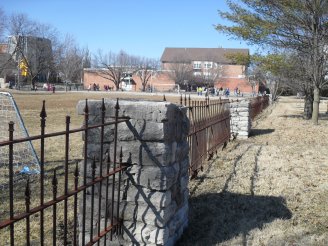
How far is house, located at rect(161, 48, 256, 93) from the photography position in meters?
87.9

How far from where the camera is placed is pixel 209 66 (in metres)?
94.7

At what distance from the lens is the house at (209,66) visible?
8794cm

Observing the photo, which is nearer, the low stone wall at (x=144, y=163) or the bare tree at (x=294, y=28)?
the low stone wall at (x=144, y=163)

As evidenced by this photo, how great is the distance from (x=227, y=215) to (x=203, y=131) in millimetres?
3001

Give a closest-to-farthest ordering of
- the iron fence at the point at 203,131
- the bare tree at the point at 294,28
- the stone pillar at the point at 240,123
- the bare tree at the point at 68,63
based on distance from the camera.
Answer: the iron fence at the point at 203,131, the stone pillar at the point at 240,123, the bare tree at the point at 294,28, the bare tree at the point at 68,63

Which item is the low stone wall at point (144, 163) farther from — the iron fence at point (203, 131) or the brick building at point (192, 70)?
the brick building at point (192, 70)

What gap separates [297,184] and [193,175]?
5.30ft

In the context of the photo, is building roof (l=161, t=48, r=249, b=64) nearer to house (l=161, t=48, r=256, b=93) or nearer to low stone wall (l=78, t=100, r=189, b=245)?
house (l=161, t=48, r=256, b=93)

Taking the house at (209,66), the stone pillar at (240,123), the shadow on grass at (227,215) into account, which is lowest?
the shadow on grass at (227,215)

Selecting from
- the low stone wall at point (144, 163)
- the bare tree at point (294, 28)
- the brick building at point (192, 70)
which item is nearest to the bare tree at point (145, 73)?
the brick building at point (192, 70)

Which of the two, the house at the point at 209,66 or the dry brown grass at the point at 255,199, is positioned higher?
the house at the point at 209,66

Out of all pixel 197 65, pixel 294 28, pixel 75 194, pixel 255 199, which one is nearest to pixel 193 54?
pixel 197 65

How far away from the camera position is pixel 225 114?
37.0ft

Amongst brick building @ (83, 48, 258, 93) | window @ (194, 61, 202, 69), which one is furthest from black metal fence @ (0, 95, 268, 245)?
window @ (194, 61, 202, 69)
